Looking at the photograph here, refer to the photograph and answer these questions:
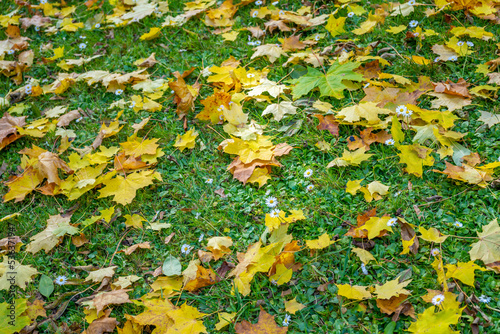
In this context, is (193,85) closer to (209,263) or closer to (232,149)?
(232,149)

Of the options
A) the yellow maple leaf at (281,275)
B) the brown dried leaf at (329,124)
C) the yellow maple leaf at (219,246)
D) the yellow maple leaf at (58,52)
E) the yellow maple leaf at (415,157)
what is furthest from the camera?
the yellow maple leaf at (58,52)

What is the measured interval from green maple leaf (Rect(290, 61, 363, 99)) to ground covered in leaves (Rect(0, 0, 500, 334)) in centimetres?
1

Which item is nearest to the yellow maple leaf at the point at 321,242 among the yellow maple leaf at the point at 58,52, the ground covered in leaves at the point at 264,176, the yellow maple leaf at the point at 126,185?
the ground covered in leaves at the point at 264,176

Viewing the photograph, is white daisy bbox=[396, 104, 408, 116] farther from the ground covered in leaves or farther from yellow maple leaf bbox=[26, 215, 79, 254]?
yellow maple leaf bbox=[26, 215, 79, 254]

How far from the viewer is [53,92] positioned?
327 cm

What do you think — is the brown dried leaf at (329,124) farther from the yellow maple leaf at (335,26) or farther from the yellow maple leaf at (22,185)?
the yellow maple leaf at (22,185)

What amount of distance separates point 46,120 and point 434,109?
8.96 ft

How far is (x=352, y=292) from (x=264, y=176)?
84cm

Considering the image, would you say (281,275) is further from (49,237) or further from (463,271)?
(49,237)

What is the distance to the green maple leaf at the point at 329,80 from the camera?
2.50 meters

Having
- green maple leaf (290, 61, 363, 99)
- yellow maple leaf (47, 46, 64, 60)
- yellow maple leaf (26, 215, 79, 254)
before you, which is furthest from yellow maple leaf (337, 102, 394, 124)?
yellow maple leaf (47, 46, 64, 60)

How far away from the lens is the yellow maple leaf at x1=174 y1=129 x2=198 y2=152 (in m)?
2.58

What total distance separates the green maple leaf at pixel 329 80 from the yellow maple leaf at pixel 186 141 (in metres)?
0.72

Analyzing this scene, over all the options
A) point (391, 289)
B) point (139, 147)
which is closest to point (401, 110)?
point (391, 289)
